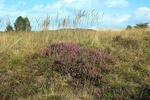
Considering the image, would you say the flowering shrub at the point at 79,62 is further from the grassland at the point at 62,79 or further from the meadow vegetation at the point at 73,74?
the grassland at the point at 62,79

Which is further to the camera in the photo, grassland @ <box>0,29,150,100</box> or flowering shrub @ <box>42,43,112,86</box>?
flowering shrub @ <box>42,43,112,86</box>

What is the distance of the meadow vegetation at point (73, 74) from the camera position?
385 cm

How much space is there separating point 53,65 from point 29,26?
5.60 m

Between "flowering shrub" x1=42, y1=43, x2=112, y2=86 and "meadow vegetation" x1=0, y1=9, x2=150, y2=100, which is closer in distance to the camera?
"meadow vegetation" x1=0, y1=9, x2=150, y2=100

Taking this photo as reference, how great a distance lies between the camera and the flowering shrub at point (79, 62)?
4.54 metres

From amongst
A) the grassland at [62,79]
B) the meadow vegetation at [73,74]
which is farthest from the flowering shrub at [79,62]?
the grassland at [62,79]

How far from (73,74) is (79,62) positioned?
548 mm

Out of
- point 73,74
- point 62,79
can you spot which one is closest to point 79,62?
point 73,74

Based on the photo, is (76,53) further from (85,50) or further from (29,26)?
(29,26)

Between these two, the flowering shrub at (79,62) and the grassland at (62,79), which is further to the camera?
the flowering shrub at (79,62)

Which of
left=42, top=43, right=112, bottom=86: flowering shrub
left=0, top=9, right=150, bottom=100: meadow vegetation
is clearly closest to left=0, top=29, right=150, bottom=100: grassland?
left=0, top=9, right=150, bottom=100: meadow vegetation

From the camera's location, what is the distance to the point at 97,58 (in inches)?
206

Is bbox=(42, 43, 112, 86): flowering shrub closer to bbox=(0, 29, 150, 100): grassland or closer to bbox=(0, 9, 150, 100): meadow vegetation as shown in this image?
bbox=(0, 9, 150, 100): meadow vegetation

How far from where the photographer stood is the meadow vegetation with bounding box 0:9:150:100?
3.85 metres
